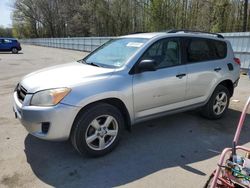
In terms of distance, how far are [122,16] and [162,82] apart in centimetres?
3614

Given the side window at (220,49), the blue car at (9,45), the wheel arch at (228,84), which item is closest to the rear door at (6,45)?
the blue car at (9,45)

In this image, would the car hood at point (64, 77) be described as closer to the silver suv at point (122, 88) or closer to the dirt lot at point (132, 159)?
the silver suv at point (122, 88)

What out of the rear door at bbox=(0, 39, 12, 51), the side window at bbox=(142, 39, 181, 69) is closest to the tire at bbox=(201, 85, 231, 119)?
the side window at bbox=(142, 39, 181, 69)

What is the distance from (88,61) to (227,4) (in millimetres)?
21048

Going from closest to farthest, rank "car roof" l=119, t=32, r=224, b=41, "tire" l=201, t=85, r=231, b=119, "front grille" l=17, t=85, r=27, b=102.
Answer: "front grille" l=17, t=85, r=27, b=102 < "car roof" l=119, t=32, r=224, b=41 < "tire" l=201, t=85, r=231, b=119

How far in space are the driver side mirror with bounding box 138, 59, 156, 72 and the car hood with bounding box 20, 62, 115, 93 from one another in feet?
1.34

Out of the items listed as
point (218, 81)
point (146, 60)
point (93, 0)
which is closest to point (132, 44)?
point (146, 60)

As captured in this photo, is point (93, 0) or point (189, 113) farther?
point (93, 0)

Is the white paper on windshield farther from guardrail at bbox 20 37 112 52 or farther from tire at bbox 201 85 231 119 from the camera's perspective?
guardrail at bbox 20 37 112 52

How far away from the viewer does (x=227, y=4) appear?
2188 centimetres

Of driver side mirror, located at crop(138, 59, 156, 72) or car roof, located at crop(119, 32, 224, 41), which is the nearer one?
driver side mirror, located at crop(138, 59, 156, 72)

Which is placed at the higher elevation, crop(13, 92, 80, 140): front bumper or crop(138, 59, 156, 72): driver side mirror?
crop(138, 59, 156, 72): driver side mirror

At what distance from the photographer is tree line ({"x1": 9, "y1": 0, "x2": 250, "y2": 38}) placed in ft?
73.1

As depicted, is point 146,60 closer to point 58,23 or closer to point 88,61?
point 88,61
